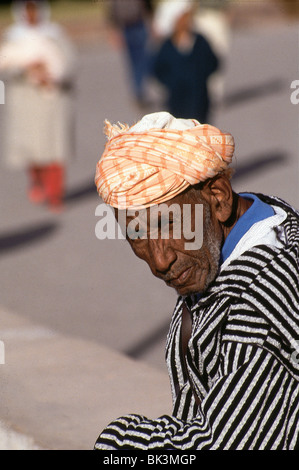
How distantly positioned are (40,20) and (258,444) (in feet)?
25.8

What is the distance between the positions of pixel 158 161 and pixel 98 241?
607cm

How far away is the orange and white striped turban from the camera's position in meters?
1.96

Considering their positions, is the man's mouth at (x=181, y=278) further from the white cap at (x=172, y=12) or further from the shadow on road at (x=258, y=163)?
the shadow on road at (x=258, y=163)

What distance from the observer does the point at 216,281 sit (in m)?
2.00

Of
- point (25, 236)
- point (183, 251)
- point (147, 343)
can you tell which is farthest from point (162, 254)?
point (25, 236)

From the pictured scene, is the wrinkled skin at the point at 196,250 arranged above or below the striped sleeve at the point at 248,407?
above

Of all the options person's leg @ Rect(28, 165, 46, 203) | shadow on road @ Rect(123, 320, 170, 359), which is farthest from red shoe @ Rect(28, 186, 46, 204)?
shadow on road @ Rect(123, 320, 170, 359)

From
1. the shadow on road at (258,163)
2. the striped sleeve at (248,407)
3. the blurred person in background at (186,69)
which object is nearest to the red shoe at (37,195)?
the blurred person in background at (186,69)

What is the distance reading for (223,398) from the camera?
1.86m

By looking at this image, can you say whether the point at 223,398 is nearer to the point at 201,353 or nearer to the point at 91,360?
the point at 201,353

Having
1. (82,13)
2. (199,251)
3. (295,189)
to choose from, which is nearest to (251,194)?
(199,251)

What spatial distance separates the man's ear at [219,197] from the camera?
203 centimetres

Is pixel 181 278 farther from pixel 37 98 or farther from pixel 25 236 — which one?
pixel 37 98
